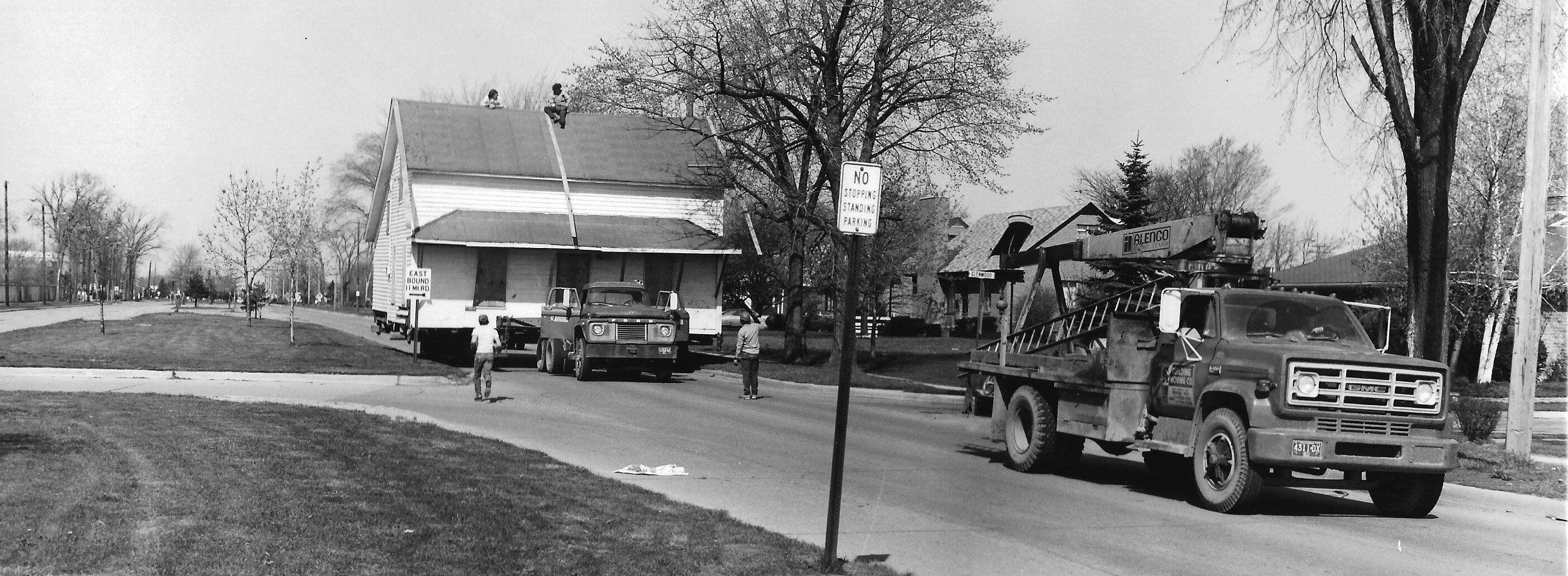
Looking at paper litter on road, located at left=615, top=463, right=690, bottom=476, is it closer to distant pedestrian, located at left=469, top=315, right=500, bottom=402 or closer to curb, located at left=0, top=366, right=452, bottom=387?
distant pedestrian, located at left=469, top=315, right=500, bottom=402

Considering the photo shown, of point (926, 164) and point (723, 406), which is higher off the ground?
point (926, 164)

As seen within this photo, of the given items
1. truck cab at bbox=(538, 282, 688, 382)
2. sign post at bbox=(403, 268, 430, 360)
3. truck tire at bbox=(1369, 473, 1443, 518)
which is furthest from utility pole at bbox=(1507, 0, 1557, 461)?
sign post at bbox=(403, 268, 430, 360)

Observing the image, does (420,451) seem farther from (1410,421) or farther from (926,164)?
(926,164)

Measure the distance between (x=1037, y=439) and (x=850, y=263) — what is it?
6.19 meters

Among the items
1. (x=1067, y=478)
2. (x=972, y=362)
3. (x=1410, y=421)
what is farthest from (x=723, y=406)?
(x=1410, y=421)

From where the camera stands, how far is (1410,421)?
1076cm

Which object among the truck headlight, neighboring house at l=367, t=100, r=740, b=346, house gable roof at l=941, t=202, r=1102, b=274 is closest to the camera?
the truck headlight

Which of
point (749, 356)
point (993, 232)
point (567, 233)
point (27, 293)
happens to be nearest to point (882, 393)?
point (749, 356)

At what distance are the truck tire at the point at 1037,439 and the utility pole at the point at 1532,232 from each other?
5587 mm

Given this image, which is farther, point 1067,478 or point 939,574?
point 1067,478

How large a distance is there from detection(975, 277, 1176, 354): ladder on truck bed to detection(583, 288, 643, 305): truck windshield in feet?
48.1

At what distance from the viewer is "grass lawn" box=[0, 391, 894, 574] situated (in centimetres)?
720

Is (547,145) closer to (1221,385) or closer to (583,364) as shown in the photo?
(583,364)

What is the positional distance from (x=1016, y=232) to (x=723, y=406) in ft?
26.0
